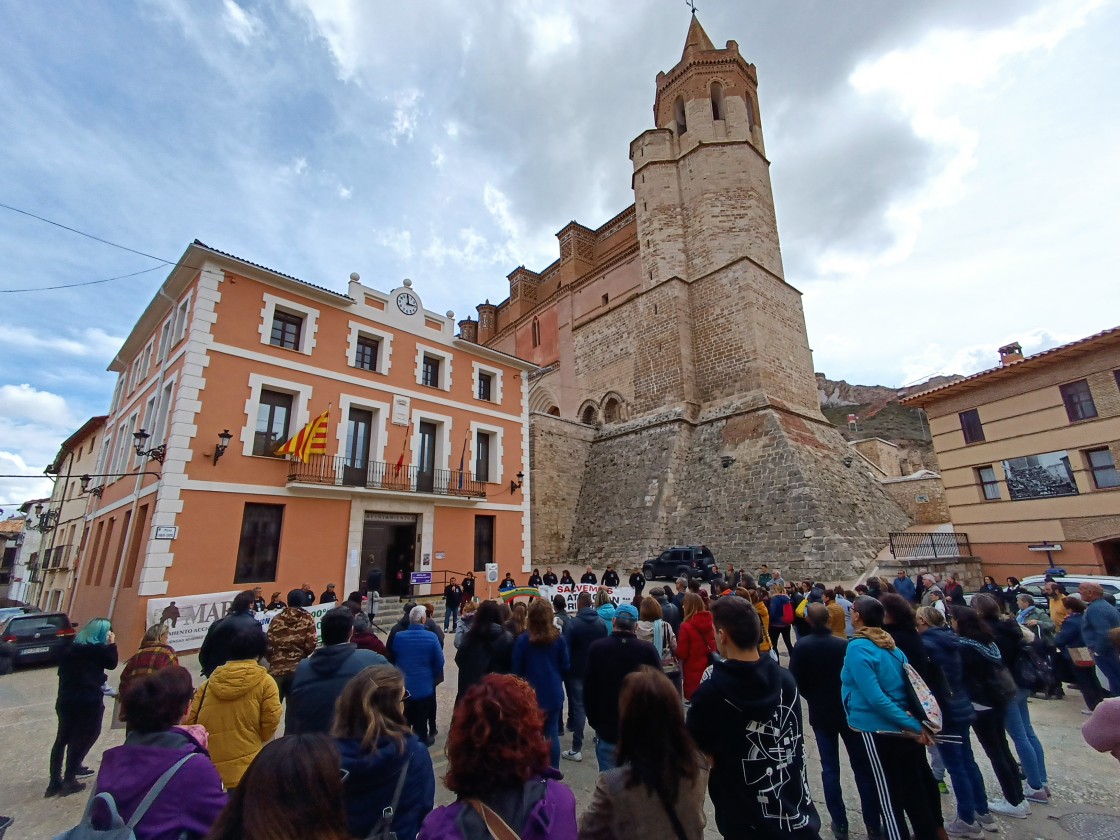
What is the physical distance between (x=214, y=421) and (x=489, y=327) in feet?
85.8

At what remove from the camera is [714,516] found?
56.1ft

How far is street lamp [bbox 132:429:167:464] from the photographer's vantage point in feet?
34.8

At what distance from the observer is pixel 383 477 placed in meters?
13.2

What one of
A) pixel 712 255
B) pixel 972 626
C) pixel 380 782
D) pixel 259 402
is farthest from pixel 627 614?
pixel 712 255

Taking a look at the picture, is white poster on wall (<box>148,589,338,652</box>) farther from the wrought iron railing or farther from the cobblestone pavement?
the wrought iron railing

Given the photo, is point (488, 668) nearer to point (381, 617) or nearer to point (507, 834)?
point (507, 834)

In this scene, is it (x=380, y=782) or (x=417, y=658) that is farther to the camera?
(x=417, y=658)

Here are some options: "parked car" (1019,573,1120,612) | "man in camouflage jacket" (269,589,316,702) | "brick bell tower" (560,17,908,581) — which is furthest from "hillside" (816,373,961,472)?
"man in camouflage jacket" (269,589,316,702)

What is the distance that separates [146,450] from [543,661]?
12119 mm

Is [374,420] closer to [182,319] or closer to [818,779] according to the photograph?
[182,319]

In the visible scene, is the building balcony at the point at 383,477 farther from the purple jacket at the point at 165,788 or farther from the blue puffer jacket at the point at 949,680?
the blue puffer jacket at the point at 949,680

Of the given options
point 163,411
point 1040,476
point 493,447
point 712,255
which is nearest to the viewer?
point 163,411

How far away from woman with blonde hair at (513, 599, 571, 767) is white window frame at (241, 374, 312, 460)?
32.0 feet

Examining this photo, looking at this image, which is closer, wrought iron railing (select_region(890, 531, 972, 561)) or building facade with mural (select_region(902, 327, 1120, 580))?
building facade with mural (select_region(902, 327, 1120, 580))
